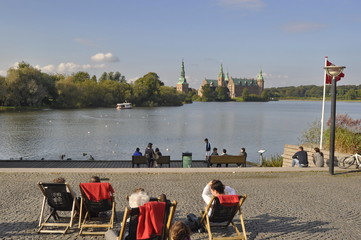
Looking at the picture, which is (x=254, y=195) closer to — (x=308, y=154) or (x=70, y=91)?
(x=308, y=154)

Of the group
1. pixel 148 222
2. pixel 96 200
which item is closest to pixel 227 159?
pixel 96 200

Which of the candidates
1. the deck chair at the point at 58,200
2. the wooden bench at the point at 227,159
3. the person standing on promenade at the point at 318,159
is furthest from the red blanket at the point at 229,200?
the wooden bench at the point at 227,159

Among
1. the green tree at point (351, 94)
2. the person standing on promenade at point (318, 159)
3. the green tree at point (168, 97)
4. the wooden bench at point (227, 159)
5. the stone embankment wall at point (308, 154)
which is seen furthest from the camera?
the green tree at point (351, 94)

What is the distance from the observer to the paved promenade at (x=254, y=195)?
686cm

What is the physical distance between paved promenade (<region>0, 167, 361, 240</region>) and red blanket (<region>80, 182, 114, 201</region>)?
0.75 metres

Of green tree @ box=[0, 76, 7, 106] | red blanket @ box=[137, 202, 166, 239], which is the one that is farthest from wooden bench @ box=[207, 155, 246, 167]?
green tree @ box=[0, 76, 7, 106]

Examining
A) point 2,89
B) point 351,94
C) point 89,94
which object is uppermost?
point 2,89

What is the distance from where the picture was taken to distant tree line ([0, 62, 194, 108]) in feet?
264

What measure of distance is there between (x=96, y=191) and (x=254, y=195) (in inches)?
186

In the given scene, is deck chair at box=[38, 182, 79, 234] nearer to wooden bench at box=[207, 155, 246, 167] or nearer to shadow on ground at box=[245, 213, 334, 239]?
shadow on ground at box=[245, 213, 334, 239]

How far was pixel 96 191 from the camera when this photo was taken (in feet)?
21.4

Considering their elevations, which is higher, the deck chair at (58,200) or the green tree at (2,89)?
the green tree at (2,89)

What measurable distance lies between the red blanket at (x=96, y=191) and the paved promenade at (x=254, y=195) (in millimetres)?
747

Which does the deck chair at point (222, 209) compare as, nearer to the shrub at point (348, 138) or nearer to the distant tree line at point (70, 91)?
the shrub at point (348, 138)
